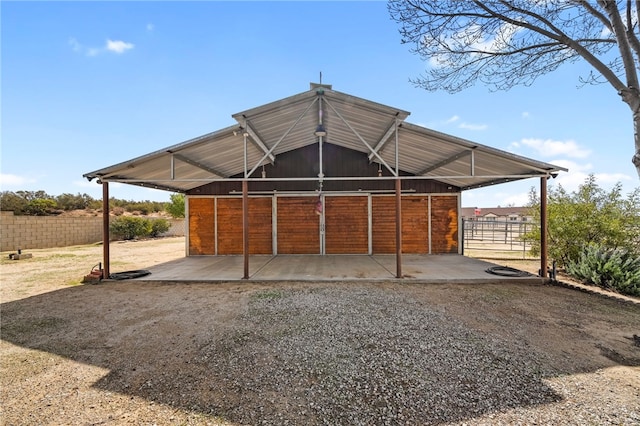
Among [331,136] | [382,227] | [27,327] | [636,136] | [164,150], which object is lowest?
[27,327]

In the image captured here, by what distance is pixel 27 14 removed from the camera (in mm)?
5453

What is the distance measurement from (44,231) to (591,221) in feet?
67.0

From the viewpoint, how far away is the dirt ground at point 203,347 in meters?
2.07

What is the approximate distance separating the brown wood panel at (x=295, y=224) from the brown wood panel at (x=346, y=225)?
494mm

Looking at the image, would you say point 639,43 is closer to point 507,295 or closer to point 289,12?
point 507,295

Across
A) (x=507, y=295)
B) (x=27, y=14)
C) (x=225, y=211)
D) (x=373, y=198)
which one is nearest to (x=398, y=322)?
(x=507, y=295)

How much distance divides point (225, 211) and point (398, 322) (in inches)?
304

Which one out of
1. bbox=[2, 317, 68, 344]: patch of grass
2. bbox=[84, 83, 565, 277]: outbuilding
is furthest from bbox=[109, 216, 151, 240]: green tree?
bbox=[2, 317, 68, 344]: patch of grass

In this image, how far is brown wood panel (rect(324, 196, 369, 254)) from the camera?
31.9 feet

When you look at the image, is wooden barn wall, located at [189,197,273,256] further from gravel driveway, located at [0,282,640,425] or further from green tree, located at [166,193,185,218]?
green tree, located at [166,193,185,218]

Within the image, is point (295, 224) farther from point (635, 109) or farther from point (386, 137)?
point (635, 109)

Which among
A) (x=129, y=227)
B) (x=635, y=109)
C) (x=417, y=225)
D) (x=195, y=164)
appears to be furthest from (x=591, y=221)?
(x=129, y=227)

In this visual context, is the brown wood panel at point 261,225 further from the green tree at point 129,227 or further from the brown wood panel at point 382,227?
the green tree at point 129,227

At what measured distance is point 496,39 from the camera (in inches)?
184
